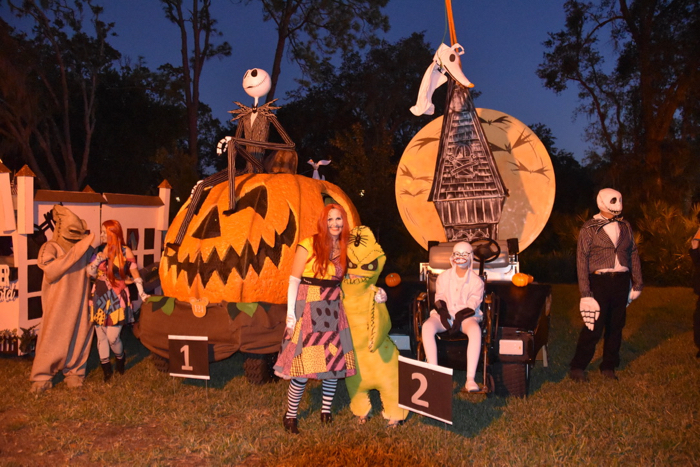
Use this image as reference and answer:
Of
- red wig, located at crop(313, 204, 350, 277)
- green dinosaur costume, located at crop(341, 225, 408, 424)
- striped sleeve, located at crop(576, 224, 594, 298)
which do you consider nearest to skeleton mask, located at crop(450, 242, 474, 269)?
green dinosaur costume, located at crop(341, 225, 408, 424)

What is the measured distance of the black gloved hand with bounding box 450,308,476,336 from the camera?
16.0 feet

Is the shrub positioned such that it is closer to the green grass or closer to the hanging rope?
the green grass

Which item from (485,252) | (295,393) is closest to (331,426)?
(295,393)

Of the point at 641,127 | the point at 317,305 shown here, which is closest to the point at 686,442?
the point at 317,305

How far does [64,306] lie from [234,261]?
1.77 metres

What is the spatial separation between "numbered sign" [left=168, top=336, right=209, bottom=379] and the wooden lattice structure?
3.52 m

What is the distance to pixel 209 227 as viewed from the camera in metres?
5.67

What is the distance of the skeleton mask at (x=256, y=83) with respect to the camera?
20.5ft

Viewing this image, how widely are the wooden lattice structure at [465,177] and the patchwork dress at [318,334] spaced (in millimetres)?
3202

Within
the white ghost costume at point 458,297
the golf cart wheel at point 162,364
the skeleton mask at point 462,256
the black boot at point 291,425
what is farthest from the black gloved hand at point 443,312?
the golf cart wheel at point 162,364

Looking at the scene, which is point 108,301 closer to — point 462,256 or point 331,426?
point 331,426

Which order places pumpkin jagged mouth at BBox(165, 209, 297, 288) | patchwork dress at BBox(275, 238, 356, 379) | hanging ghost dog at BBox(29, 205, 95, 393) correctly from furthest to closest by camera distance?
hanging ghost dog at BBox(29, 205, 95, 393)
pumpkin jagged mouth at BBox(165, 209, 297, 288)
patchwork dress at BBox(275, 238, 356, 379)

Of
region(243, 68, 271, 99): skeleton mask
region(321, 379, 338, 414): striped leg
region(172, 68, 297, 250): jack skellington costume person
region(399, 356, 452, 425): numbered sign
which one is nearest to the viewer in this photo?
region(399, 356, 452, 425): numbered sign

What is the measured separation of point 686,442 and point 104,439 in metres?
4.25
